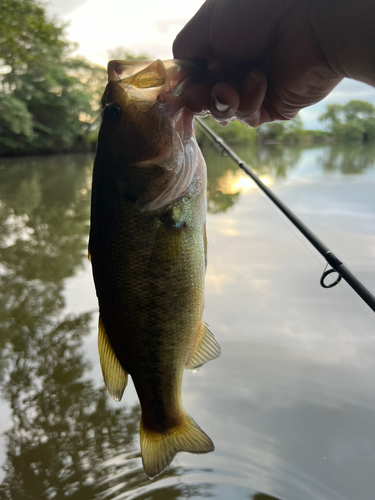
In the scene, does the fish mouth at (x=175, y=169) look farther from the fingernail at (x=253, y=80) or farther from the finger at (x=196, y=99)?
the fingernail at (x=253, y=80)

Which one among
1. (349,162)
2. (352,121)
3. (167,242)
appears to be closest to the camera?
(167,242)

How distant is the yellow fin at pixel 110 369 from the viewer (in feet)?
3.87

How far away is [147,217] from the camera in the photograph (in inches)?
42.8

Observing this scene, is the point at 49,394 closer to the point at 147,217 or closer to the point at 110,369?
the point at 110,369

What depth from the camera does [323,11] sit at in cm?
113

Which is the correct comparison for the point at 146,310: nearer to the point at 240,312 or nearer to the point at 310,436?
the point at 310,436

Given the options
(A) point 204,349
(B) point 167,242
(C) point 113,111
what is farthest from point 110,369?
(C) point 113,111

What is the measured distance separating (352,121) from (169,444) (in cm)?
4491

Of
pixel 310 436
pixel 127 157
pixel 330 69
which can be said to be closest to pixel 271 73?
pixel 330 69

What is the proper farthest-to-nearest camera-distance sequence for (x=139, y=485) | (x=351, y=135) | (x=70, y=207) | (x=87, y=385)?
(x=351, y=135) → (x=70, y=207) → (x=87, y=385) → (x=139, y=485)

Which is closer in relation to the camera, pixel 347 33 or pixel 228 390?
pixel 347 33

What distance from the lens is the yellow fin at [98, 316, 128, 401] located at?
1.18 metres

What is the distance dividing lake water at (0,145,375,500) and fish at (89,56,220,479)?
42.1 inches

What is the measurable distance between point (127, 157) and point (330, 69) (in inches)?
32.3
